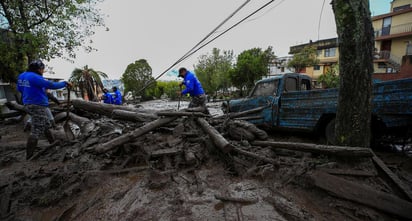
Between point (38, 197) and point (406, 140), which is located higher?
point (406, 140)

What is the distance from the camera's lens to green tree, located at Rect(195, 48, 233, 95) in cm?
3333

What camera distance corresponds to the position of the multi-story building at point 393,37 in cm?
1889

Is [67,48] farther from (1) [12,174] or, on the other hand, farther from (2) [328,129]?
(2) [328,129]

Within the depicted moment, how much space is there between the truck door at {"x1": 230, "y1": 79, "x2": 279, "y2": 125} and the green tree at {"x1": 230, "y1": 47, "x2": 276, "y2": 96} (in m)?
15.7

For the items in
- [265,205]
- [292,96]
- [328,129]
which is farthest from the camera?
[292,96]

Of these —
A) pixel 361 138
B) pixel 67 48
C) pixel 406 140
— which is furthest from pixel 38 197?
pixel 67 48

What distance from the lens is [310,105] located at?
445 cm

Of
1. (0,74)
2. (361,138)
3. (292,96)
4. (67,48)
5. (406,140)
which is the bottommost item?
(406,140)

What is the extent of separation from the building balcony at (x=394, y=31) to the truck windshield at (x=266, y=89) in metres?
25.1

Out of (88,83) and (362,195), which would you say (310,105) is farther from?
(88,83)

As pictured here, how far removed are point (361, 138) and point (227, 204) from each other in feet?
7.55

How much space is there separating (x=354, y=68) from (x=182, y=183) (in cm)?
310

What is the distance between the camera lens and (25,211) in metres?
2.21

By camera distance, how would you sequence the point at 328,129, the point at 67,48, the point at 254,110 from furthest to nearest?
1. the point at 67,48
2. the point at 254,110
3. the point at 328,129
